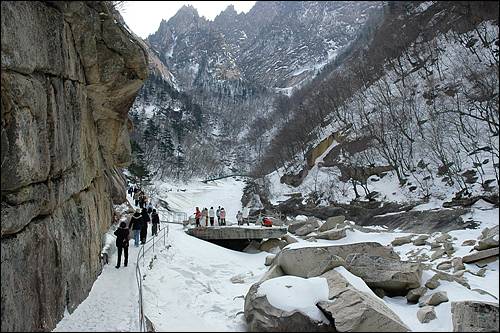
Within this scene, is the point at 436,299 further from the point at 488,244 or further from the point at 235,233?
the point at 235,233

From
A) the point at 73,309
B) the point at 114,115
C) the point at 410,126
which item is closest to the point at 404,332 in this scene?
the point at 73,309

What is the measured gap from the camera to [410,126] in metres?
41.9

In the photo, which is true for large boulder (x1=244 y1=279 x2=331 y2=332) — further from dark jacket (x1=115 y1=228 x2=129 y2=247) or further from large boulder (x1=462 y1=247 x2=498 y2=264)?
large boulder (x1=462 y1=247 x2=498 y2=264)

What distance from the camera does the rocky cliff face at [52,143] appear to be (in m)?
7.60

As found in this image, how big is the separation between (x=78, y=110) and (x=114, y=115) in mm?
4291

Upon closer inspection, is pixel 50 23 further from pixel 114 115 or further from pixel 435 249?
pixel 435 249

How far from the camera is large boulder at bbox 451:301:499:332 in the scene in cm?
958

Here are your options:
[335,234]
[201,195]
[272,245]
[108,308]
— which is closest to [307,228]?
[272,245]

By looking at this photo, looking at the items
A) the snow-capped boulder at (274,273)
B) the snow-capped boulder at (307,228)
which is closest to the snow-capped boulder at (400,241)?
the snow-capped boulder at (307,228)

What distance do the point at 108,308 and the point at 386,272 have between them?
884cm

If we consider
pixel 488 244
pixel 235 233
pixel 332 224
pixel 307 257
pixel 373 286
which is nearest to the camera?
pixel 373 286

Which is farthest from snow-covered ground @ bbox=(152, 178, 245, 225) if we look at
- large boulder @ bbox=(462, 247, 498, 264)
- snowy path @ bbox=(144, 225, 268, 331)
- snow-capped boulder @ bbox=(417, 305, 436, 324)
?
snow-capped boulder @ bbox=(417, 305, 436, 324)

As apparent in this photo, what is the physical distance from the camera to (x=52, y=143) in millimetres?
9453

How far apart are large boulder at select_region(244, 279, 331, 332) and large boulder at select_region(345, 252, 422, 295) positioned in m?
4.04
